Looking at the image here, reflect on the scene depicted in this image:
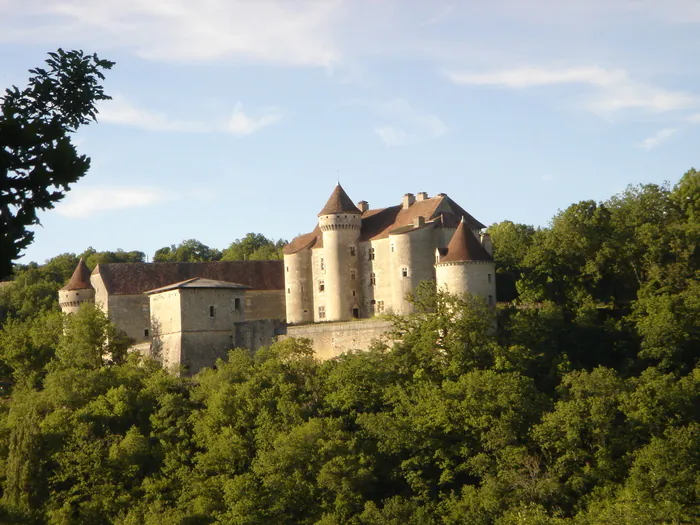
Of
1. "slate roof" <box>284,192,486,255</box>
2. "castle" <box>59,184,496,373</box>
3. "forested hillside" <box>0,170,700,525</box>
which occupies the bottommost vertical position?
"forested hillside" <box>0,170,700,525</box>

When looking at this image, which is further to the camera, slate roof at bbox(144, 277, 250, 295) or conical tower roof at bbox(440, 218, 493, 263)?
slate roof at bbox(144, 277, 250, 295)

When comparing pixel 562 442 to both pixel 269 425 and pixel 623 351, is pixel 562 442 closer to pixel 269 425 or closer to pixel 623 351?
pixel 623 351

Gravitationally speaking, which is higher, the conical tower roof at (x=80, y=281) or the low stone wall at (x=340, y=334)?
the conical tower roof at (x=80, y=281)

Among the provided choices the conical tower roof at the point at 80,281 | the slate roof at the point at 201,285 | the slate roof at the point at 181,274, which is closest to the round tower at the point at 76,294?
the conical tower roof at the point at 80,281

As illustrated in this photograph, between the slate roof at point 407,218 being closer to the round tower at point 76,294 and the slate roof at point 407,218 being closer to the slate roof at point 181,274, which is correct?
the slate roof at point 181,274

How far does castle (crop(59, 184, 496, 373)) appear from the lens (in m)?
56.4

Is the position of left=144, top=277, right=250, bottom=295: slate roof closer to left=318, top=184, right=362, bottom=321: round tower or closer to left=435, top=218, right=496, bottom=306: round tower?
left=318, top=184, right=362, bottom=321: round tower

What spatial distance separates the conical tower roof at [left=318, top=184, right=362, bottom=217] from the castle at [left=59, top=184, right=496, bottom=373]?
58 millimetres

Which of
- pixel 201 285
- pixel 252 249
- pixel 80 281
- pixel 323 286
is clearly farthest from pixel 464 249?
pixel 252 249

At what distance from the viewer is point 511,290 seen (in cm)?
5850

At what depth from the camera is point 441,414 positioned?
50.5 m

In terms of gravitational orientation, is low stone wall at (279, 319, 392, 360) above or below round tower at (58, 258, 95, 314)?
below

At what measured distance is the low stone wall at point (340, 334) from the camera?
56062mm

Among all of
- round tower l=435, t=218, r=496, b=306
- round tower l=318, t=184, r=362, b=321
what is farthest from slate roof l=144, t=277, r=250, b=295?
round tower l=435, t=218, r=496, b=306
